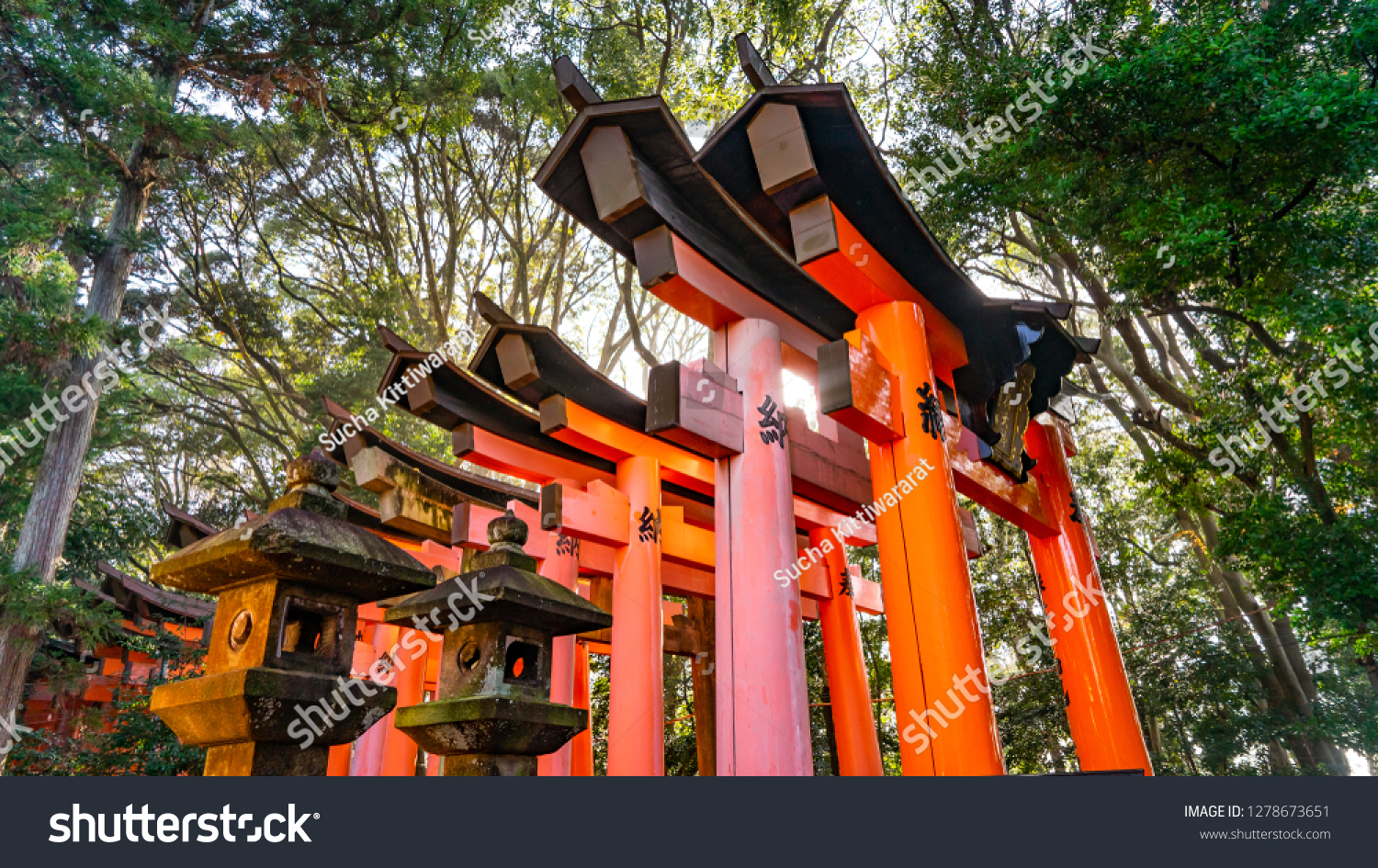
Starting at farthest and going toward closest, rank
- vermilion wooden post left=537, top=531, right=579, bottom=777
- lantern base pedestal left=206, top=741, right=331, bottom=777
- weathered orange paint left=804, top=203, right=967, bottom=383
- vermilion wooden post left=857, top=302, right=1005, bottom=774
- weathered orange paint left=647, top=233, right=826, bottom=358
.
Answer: vermilion wooden post left=537, top=531, right=579, bottom=777 < weathered orange paint left=804, top=203, right=967, bottom=383 < weathered orange paint left=647, top=233, right=826, bottom=358 < vermilion wooden post left=857, top=302, right=1005, bottom=774 < lantern base pedestal left=206, top=741, right=331, bottom=777

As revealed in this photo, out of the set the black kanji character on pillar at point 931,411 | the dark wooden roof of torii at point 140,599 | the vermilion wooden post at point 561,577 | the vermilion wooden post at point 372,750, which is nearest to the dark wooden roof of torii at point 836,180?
the black kanji character on pillar at point 931,411

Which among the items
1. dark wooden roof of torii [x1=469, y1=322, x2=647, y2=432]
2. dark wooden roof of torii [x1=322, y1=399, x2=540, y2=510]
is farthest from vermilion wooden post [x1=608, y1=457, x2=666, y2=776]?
dark wooden roof of torii [x1=322, y1=399, x2=540, y2=510]

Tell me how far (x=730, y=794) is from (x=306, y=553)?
166 cm

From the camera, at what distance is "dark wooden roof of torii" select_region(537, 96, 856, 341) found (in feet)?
13.2

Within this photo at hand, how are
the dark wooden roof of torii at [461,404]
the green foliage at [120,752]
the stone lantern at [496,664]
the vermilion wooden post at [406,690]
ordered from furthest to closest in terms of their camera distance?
the vermilion wooden post at [406,690], the green foliage at [120,752], the dark wooden roof of torii at [461,404], the stone lantern at [496,664]

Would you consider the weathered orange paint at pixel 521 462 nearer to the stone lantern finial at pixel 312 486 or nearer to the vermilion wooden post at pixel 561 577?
the vermilion wooden post at pixel 561 577

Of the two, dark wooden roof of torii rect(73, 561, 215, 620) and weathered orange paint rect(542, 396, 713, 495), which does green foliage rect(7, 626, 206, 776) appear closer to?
dark wooden roof of torii rect(73, 561, 215, 620)

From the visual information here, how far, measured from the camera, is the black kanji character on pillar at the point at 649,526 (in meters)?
6.64

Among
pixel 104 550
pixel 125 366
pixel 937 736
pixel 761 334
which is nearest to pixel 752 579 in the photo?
pixel 937 736

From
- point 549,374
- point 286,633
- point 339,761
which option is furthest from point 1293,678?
point 286,633

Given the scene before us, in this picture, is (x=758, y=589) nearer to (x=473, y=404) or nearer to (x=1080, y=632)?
(x=473, y=404)

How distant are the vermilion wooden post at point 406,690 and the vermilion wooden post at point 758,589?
6267 millimetres

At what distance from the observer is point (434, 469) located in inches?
303

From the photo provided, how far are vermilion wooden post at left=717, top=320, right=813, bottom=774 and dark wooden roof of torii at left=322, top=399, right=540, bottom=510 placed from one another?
3.46m
